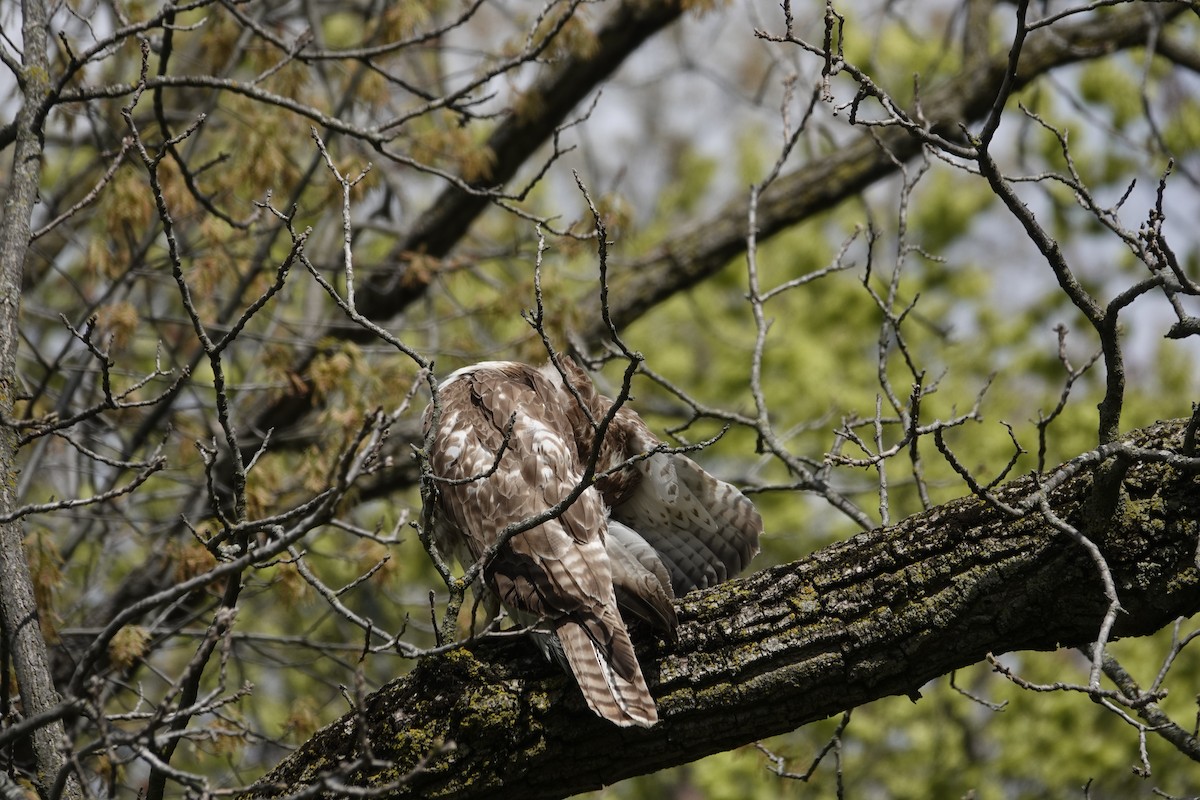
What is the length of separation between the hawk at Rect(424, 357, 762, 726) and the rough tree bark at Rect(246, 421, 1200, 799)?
0.45 feet

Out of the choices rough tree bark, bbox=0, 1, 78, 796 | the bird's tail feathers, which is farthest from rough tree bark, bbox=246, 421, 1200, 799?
rough tree bark, bbox=0, 1, 78, 796

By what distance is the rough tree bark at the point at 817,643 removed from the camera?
2859mm

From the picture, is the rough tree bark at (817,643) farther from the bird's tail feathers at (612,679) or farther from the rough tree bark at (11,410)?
the rough tree bark at (11,410)

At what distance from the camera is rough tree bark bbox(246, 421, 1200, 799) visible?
286cm

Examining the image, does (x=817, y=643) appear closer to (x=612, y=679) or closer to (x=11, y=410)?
(x=612, y=679)

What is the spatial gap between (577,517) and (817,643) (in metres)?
0.94

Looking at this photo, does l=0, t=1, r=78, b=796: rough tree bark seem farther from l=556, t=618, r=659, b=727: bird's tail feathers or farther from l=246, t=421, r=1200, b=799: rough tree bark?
l=556, t=618, r=659, b=727: bird's tail feathers

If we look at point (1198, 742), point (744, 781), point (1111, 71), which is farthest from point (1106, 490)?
point (1111, 71)

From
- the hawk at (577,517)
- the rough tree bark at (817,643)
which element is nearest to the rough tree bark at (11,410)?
the rough tree bark at (817,643)

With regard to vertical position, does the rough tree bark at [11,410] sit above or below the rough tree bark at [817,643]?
above

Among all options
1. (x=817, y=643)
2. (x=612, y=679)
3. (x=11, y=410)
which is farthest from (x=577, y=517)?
(x=11, y=410)

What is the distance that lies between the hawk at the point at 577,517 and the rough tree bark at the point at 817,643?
0.14m

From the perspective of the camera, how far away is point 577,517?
3.68 meters

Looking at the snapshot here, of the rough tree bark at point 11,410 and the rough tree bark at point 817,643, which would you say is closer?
the rough tree bark at point 817,643
